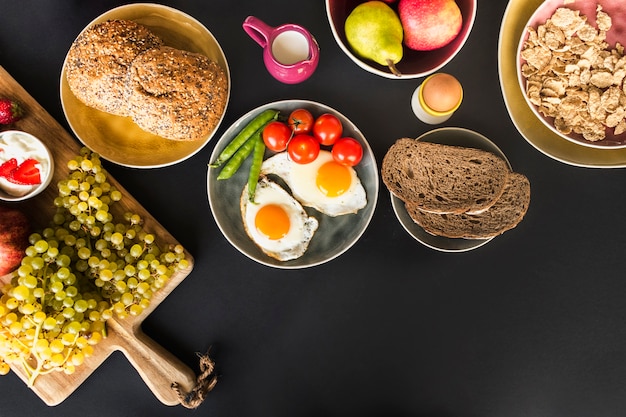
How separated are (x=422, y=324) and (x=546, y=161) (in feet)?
2.18

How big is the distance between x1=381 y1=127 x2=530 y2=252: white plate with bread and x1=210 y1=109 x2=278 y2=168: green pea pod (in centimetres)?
39

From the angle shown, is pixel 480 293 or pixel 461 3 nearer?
pixel 461 3

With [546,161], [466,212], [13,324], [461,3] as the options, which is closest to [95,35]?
[13,324]

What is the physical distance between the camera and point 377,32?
→ 1.35m

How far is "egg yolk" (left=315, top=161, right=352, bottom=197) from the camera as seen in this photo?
154 centimetres

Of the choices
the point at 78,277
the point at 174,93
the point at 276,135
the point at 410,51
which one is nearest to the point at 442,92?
the point at 410,51

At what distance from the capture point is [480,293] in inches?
63.7

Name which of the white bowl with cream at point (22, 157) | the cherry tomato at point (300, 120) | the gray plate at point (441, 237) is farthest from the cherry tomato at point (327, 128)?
the white bowl with cream at point (22, 157)

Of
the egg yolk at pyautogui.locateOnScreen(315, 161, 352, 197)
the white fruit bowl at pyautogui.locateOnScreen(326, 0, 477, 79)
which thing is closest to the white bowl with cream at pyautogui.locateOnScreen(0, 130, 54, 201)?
the egg yolk at pyautogui.locateOnScreen(315, 161, 352, 197)

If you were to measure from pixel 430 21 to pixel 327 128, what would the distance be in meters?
0.41

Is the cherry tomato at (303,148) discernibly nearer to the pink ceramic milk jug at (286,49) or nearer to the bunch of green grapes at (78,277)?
the pink ceramic milk jug at (286,49)

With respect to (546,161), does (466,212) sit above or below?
below

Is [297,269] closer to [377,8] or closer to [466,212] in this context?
[466,212]

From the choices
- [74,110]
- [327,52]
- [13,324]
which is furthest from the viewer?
[327,52]
